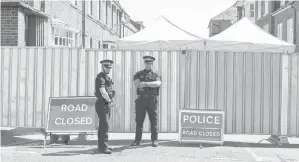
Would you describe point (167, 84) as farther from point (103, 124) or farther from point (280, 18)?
point (280, 18)

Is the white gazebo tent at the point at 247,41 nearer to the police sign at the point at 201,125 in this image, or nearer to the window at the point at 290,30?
the police sign at the point at 201,125

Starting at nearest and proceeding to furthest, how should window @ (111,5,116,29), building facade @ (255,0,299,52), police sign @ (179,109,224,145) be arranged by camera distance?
1. police sign @ (179,109,224,145)
2. building facade @ (255,0,299,52)
3. window @ (111,5,116,29)

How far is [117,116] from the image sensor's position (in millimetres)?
10812

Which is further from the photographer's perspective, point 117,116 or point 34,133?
point 34,133

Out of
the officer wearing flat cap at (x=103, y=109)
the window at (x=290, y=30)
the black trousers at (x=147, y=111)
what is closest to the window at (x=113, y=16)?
the window at (x=290, y=30)

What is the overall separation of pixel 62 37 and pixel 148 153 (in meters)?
13.2

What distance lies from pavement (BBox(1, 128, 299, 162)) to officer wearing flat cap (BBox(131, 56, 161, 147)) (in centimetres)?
36

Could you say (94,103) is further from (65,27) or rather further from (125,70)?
(65,27)

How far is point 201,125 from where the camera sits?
10.3 meters

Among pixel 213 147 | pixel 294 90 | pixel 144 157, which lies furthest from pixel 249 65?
pixel 144 157

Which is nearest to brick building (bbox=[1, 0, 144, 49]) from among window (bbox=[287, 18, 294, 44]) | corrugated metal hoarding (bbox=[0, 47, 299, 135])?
corrugated metal hoarding (bbox=[0, 47, 299, 135])

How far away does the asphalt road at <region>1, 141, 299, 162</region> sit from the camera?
339 inches

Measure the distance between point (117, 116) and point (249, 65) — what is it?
3266 mm

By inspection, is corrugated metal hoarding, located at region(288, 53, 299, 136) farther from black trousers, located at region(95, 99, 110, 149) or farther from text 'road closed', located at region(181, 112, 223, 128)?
black trousers, located at region(95, 99, 110, 149)
